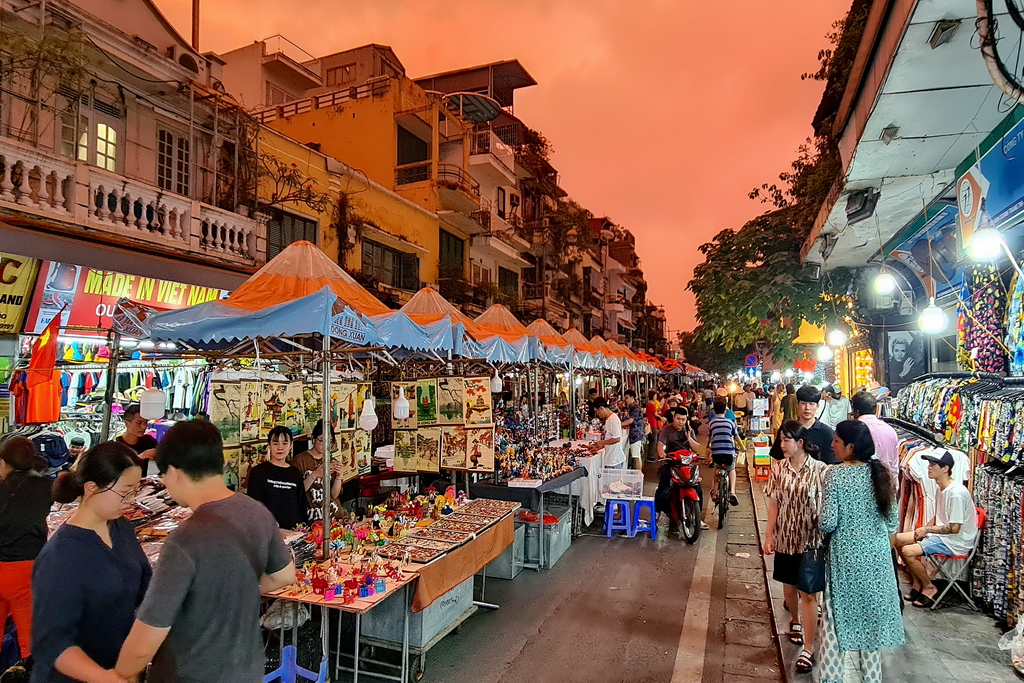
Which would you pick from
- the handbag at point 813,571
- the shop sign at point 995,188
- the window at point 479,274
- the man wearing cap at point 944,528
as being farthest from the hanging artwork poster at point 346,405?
the window at point 479,274

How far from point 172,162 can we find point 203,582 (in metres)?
11.3

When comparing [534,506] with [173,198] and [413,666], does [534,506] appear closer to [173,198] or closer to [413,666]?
[413,666]

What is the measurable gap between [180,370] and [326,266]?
6592 mm

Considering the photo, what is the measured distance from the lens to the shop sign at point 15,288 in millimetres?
8078

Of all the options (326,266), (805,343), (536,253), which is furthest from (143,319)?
(536,253)

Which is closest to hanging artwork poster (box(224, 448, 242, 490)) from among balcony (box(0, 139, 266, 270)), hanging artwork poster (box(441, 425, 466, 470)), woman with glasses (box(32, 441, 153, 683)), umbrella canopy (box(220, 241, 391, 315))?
umbrella canopy (box(220, 241, 391, 315))

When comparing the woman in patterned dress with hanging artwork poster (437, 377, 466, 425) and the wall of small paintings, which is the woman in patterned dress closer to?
the wall of small paintings

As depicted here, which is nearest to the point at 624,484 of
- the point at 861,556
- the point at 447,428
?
the point at 447,428

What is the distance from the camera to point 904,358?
11445mm

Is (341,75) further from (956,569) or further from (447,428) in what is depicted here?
(956,569)

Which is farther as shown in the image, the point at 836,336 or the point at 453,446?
the point at 836,336

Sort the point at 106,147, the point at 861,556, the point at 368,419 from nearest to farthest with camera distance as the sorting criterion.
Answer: the point at 861,556 → the point at 368,419 → the point at 106,147

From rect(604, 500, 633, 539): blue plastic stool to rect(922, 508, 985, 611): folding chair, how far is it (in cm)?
416

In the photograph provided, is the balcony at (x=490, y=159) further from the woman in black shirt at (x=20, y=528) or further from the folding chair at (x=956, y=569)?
the woman in black shirt at (x=20, y=528)
